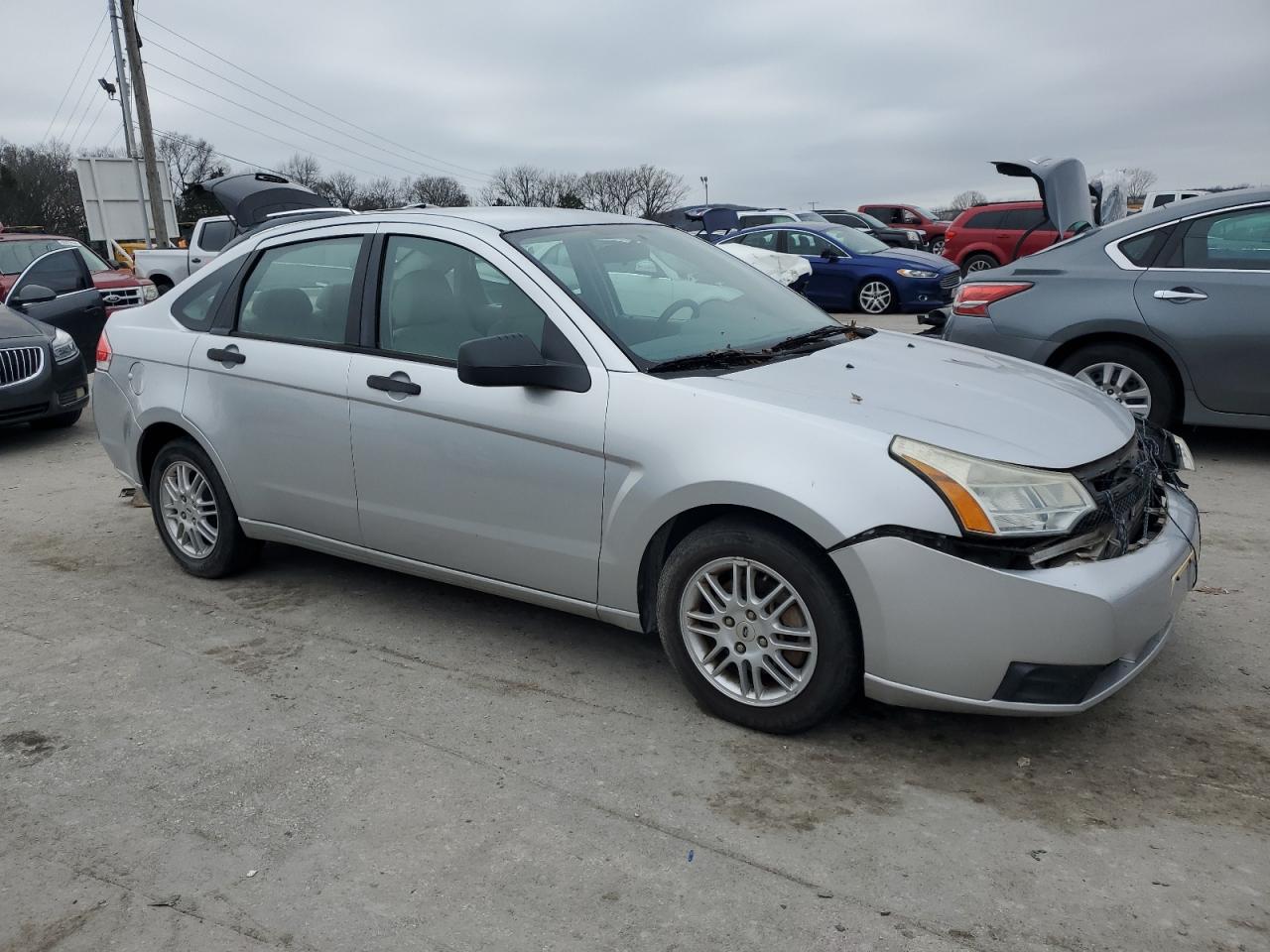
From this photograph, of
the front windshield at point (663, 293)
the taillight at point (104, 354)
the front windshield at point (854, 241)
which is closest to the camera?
the front windshield at point (663, 293)

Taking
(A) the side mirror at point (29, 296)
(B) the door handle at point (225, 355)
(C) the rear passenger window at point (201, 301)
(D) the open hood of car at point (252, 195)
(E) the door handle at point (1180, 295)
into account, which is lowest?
(A) the side mirror at point (29, 296)

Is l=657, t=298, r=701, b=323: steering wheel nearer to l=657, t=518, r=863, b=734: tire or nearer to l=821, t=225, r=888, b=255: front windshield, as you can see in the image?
l=657, t=518, r=863, b=734: tire

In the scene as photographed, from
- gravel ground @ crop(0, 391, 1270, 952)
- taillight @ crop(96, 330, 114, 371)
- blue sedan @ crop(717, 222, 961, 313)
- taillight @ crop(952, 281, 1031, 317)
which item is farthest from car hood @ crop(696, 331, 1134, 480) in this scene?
blue sedan @ crop(717, 222, 961, 313)

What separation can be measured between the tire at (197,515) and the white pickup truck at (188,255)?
12.5m

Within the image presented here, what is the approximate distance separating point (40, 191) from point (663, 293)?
62.4 meters

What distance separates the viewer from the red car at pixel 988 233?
1989 cm

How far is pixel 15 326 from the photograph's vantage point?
9.12 metres

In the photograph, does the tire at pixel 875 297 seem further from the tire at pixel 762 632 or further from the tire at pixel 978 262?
the tire at pixel 762 632

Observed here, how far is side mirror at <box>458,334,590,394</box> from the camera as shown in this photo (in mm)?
3602

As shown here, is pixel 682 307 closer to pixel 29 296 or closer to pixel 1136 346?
pixel 1136 346

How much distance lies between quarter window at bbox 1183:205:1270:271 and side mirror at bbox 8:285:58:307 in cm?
999

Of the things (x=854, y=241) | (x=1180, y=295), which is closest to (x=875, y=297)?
(x=854, y=241)

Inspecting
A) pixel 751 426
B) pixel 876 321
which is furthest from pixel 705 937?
pixel 876 321

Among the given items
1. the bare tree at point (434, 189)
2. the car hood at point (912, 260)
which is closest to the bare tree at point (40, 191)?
the bare tree at point (434, 189)
